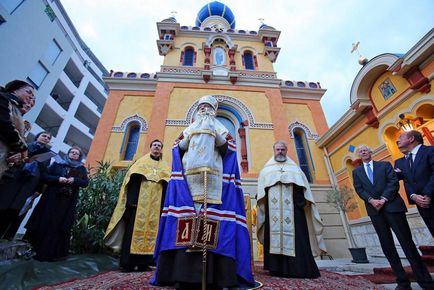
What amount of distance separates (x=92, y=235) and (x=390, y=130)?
7896 mm

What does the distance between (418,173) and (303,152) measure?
22.6ft

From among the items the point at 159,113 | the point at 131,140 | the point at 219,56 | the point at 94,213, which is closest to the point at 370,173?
the point at 94,213

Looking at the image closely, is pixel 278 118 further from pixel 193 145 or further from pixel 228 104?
pixel 193 145

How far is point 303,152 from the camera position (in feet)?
30.1

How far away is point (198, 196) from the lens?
1862 millimetres

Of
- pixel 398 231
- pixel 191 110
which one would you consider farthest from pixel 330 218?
pixel 191 110

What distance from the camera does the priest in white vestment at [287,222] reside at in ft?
9.05

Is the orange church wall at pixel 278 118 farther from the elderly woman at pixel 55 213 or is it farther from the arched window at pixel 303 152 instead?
the elderly woman at pixel 55 213

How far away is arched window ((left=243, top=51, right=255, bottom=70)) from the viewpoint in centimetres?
1120

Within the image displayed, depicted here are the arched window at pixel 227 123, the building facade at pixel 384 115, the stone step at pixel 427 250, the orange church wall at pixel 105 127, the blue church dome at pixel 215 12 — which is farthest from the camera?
the blue church dome at pixel 215 12

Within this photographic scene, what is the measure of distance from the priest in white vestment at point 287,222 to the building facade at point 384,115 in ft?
11.4

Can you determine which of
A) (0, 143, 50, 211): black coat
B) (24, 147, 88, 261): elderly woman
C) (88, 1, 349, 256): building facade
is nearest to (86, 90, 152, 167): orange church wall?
(88, 1, 349, 256): building facade

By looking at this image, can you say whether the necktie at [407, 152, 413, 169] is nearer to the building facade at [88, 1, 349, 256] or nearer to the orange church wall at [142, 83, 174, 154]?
the building facade at [88, 1, 349, 256]

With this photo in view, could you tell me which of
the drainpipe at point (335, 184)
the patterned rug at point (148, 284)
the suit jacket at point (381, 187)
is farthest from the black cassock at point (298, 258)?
the drainpipe at point (335, 184)
